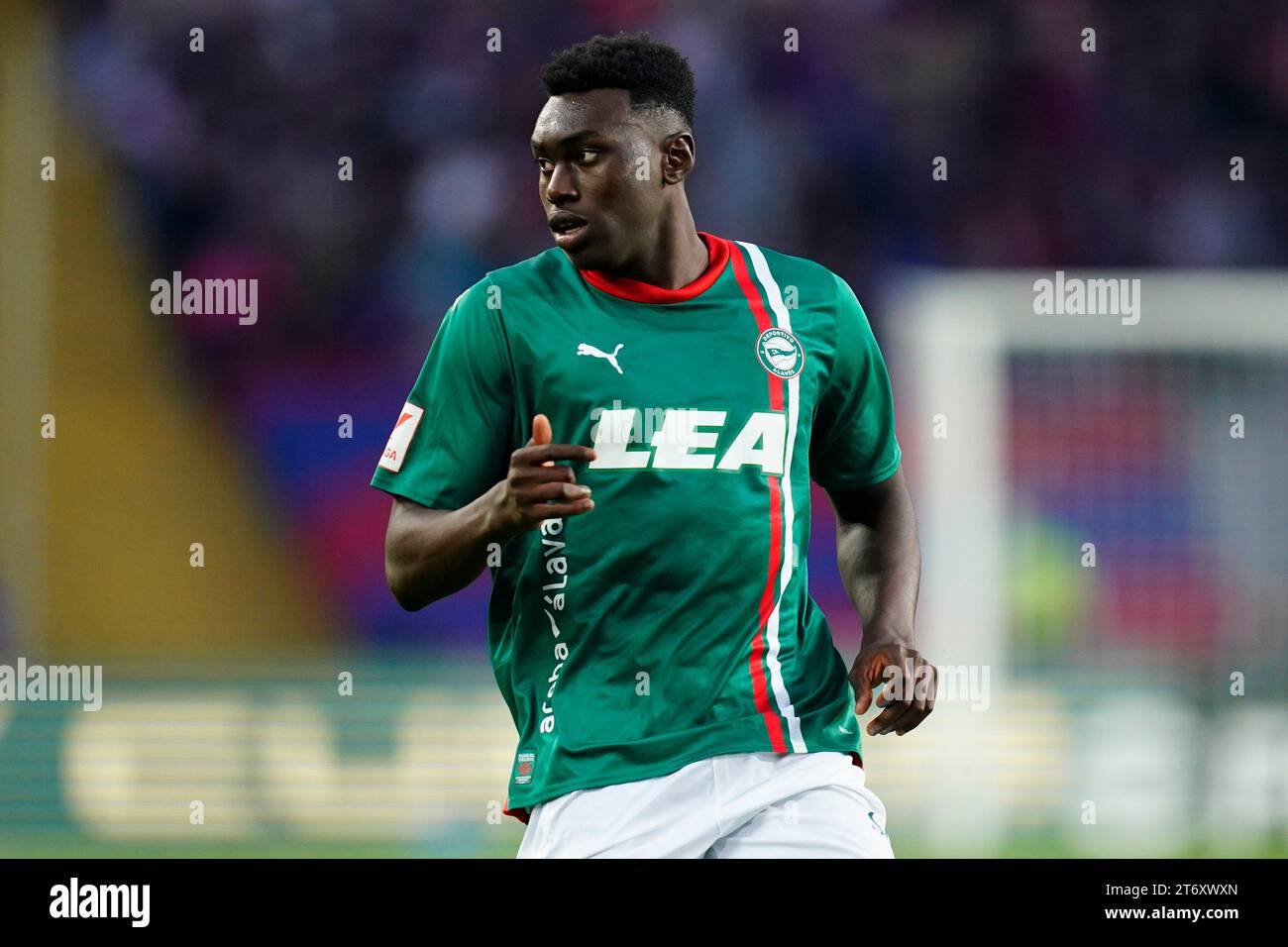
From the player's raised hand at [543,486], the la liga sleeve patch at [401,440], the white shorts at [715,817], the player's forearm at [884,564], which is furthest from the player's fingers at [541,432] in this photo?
the player's forearm at [884,564]

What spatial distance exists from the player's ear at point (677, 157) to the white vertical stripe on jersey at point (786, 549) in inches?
10.1

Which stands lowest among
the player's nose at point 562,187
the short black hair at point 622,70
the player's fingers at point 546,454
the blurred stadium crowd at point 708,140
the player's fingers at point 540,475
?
the player's fingers at point 540,475

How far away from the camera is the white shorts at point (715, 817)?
103 inches

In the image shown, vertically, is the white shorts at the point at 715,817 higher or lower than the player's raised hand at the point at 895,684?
lower

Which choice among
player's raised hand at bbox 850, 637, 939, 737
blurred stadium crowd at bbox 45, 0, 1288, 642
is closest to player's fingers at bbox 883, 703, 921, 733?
player's raised hand at bbox 850, 637, 939, 737

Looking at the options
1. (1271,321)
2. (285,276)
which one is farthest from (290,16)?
(1271,321)

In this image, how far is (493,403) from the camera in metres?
2.77

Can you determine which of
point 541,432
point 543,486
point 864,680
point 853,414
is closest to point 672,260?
point 853,414

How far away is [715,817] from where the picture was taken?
8.61 ft

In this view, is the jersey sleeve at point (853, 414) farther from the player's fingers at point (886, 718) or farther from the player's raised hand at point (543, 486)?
the player's raised hand at point (543, 486)

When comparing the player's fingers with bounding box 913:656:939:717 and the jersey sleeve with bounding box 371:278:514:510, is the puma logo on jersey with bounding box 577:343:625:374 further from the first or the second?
the player's fingers with bounding box 913:656:939:717

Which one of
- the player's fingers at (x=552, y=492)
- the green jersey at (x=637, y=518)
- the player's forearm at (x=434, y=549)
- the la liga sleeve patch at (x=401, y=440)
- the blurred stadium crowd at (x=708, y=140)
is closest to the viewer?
the player's fingers at (x=552, y=492)

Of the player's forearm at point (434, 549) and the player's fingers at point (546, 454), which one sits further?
the player's forearm at point (434, 549)

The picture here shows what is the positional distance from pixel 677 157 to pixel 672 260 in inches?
8.5
